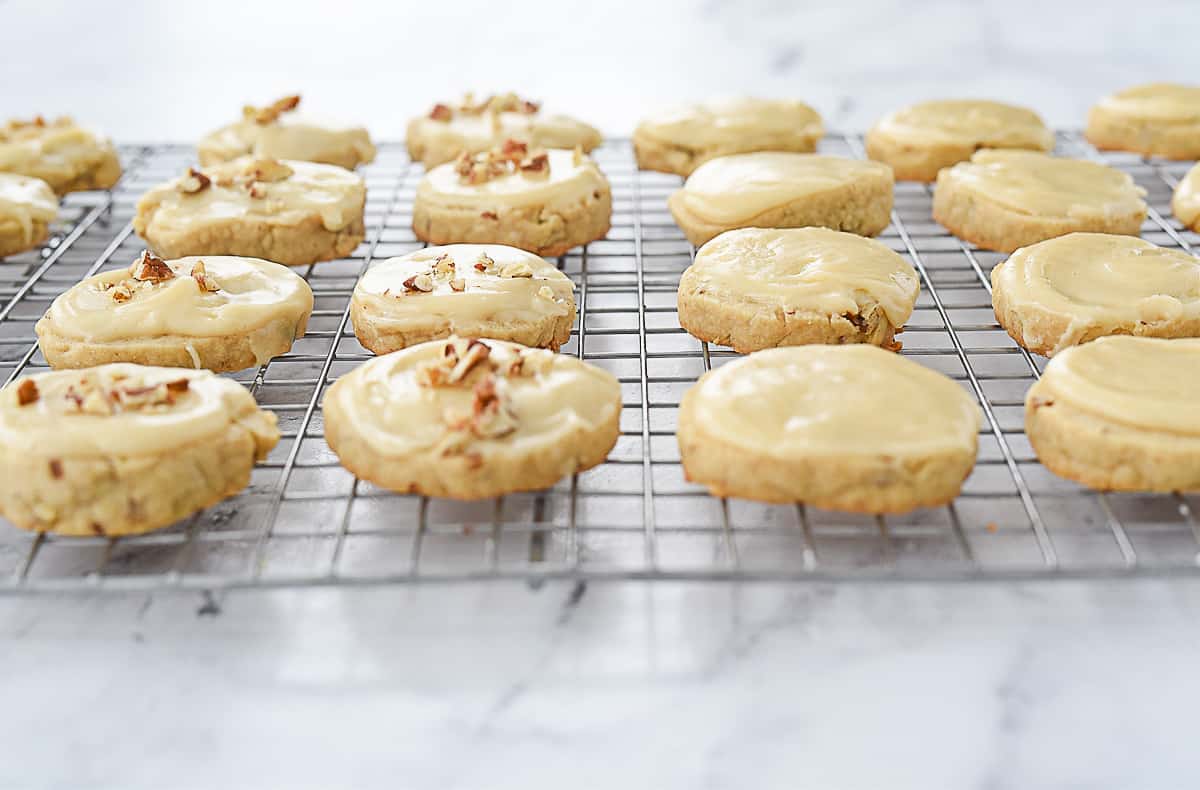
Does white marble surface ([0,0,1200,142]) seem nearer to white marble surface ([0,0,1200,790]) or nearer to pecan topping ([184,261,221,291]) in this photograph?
pecan topping ([184,261,221,291])

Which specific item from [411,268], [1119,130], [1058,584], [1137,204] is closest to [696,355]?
[411,268]

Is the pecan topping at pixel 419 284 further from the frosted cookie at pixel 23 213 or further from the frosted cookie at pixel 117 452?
the frosted cookie at pixel 23 213

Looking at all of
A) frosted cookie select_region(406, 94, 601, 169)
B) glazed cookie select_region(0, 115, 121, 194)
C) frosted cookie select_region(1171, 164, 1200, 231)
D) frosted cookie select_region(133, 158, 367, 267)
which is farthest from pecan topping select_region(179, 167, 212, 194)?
frosted cookie select_region(1171, 164, 1200, 231)

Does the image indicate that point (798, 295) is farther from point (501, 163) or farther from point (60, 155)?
point (60, 155)

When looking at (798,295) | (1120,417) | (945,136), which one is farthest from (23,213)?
(1120,417)

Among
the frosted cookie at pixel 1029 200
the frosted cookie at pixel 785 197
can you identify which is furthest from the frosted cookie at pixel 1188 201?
the frosted cookie at pixel 785 197

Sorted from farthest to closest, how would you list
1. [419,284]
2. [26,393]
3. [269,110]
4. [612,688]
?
[269,110] → [419,284] → [26,393] → [612,688]
